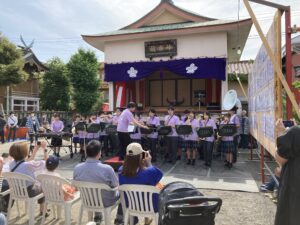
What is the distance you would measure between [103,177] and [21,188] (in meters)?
1.39

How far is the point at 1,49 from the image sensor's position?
1895 centimetres

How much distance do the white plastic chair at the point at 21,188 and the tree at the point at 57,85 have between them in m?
19.6

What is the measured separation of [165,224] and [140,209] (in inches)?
43.9

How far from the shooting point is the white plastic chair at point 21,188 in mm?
4211

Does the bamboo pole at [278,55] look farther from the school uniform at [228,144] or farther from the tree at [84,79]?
the tree at [84,79]

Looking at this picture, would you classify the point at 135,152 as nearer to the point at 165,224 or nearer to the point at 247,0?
the point at 165,224

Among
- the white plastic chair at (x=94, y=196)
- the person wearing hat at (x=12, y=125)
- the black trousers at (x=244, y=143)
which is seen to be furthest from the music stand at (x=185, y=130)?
the person wearing hat at (x=12, y=125)

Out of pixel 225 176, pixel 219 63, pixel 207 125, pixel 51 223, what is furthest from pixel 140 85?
pixel 51 223

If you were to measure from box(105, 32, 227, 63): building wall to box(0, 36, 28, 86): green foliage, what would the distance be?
702 centimetres

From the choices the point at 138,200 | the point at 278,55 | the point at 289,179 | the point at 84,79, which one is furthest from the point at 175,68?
the point at 289,179

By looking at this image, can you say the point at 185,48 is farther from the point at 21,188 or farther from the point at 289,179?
the point at 289,179

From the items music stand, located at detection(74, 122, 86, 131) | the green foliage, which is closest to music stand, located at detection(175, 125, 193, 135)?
music stand, located at detection(74, 122, 86, 131)

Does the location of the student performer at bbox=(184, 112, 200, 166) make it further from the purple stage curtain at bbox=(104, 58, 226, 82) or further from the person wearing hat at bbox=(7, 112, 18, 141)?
the person wearing hat at bbox=(7, 112, 18, 141)

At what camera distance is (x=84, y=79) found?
21859 mm
